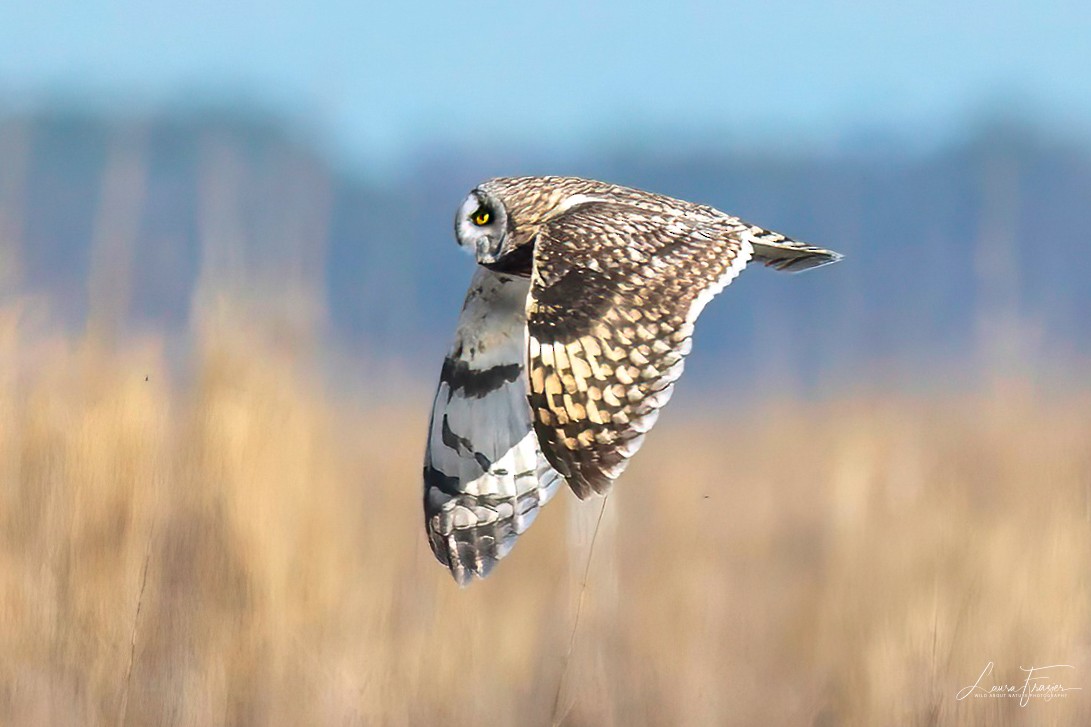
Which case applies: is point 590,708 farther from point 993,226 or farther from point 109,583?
point 993,226

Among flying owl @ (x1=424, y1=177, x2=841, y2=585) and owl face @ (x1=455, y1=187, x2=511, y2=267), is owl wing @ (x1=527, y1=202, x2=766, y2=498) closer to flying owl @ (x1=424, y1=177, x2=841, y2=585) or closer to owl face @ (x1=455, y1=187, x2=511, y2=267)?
flying owl @ (x1=424, y1=177, x2=841, y2=585)

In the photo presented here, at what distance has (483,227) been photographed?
3.99 metres

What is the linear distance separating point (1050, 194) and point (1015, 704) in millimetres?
90399

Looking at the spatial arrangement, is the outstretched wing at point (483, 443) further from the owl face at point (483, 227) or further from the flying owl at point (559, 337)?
the owl face at point (483, 227)

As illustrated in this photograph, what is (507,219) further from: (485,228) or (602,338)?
(602,338)

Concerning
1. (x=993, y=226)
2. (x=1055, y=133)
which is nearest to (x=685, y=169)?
(x=1055, y=133)

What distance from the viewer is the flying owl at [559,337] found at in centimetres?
326

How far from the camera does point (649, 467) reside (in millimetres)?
7191

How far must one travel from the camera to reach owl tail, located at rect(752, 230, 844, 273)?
Result: 391 centimetres
